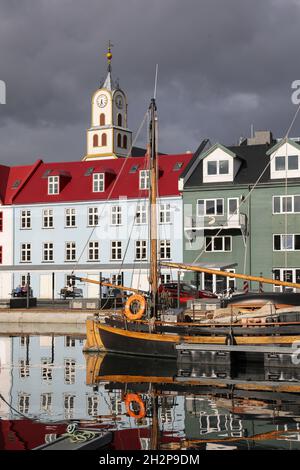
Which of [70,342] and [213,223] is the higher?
[213,223]

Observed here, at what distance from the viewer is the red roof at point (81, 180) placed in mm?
68938

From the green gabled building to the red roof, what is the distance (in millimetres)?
3748

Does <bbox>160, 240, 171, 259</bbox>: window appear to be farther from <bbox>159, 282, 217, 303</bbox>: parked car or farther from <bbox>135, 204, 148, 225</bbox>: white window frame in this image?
<bbox>159, 282, 217, 303</bbox>: parked car

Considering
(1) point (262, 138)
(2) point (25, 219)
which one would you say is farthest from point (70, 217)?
(1) point (262, 138)

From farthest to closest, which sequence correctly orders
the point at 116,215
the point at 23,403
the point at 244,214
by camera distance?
the point at 116,215
the point at 244,214
the point at 23,403

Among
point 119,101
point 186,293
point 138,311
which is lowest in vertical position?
point 138,311

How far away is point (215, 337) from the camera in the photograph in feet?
110

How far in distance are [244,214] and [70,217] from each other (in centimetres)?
1815

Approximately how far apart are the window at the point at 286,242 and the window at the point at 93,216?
58.7 ft

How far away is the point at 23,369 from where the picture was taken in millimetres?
32781

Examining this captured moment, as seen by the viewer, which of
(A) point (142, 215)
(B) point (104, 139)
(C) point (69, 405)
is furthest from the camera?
(B) point (104, 139)

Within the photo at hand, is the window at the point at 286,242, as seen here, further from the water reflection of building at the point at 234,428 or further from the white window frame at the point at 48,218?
the water reflection of building at the point at 234,428

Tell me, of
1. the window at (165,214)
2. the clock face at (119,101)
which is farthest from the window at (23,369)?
the clock face at (119,101)

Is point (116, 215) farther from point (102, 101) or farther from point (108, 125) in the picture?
point (102, 101)
